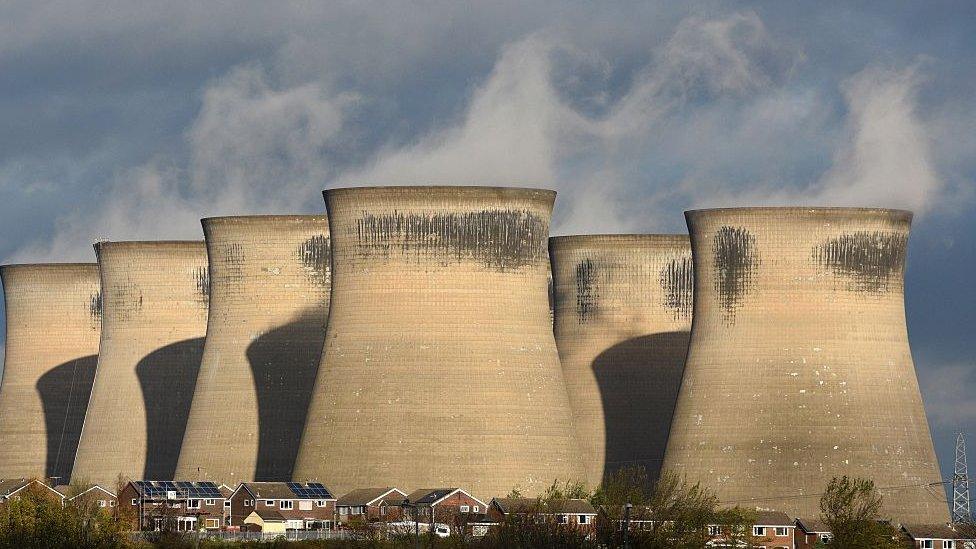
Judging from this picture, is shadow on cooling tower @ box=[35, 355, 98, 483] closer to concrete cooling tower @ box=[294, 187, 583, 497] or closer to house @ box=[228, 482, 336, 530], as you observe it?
house @ box=[228, 482, 336, 530]

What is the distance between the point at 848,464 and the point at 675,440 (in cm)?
438

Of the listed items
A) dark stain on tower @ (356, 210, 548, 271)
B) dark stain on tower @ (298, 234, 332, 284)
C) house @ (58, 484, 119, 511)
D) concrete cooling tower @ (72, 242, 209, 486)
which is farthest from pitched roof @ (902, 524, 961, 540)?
concrete cooling tower @ (72, 242, 209, 486)

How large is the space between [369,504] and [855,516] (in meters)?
10.8

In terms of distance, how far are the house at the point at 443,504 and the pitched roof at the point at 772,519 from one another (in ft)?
20.2

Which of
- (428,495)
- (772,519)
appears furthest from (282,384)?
(772,519)

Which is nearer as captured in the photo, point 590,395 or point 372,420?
point 372,420

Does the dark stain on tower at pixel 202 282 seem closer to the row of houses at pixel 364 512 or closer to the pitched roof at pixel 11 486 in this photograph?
the pitched roof at pixel 11 486

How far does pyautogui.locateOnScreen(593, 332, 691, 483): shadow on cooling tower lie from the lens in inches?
2847

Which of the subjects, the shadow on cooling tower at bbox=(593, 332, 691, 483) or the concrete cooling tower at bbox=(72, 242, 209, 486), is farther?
the concrete cooling tower at bbox=(72, 242, 209, 486)

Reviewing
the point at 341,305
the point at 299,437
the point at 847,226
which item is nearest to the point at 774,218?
the point at 847,226

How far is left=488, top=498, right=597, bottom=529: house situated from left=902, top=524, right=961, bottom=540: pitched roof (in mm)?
7378

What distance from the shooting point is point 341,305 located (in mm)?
62562

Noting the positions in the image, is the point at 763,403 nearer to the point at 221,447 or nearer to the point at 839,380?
the point at 839,380

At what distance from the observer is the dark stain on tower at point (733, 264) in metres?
62.3
